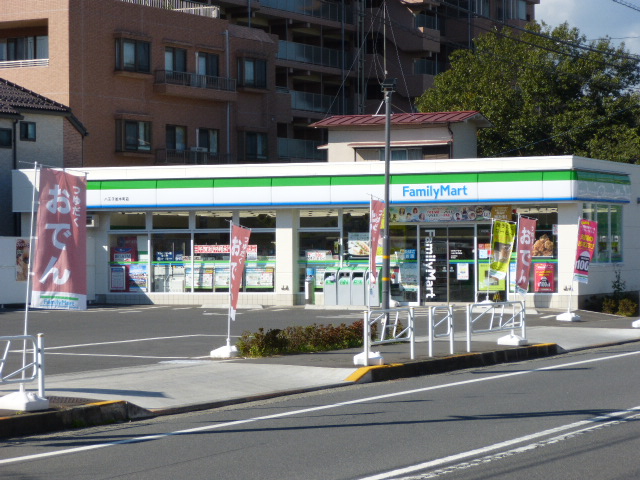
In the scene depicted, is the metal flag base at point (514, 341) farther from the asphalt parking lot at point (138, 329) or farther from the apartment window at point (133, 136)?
the apartment window at point (133, 136)

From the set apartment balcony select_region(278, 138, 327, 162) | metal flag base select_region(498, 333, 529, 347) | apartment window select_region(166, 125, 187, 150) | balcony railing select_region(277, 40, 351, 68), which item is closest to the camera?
metal flag base select_region(498, 333, 529, 347)

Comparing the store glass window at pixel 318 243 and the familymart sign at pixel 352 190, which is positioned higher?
the familymart sign at pixel 352 190

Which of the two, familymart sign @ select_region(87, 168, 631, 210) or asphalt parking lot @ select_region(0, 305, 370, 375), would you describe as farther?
familymart sign @ select_region(87, 168, 631, 210)

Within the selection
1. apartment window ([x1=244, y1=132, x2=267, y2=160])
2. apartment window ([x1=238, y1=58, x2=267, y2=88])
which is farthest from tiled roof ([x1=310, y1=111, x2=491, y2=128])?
apartment window ([x1=238, y1=58, x2=267, y2=88])

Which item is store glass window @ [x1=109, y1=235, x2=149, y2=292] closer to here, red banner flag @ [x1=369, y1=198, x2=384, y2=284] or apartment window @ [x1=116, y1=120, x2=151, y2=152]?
apartment window @ [x1=116, y1=120, x2=151, y2=152]

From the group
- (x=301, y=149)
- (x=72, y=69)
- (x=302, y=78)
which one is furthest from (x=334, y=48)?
(x=72, y=69)

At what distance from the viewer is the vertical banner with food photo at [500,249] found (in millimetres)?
22219

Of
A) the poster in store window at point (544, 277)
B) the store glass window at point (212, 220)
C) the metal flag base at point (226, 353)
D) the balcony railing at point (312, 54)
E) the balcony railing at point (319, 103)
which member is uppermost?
the balcony railing at point (312, 54)

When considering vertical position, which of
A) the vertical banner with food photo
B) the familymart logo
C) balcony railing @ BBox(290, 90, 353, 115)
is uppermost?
balcony railing @ BBox(290, 90, 353, 115)

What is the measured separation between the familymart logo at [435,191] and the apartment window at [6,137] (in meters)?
15.2

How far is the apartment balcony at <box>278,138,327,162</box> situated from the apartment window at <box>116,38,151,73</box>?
10.4 metres

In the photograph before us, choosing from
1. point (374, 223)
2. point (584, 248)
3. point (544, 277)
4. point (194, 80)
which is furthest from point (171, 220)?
point (584, 248)

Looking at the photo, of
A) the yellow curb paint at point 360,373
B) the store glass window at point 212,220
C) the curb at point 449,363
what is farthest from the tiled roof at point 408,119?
the yellow curb paint at point 360,373

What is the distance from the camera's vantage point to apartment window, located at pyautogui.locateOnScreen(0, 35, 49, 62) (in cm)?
4212
